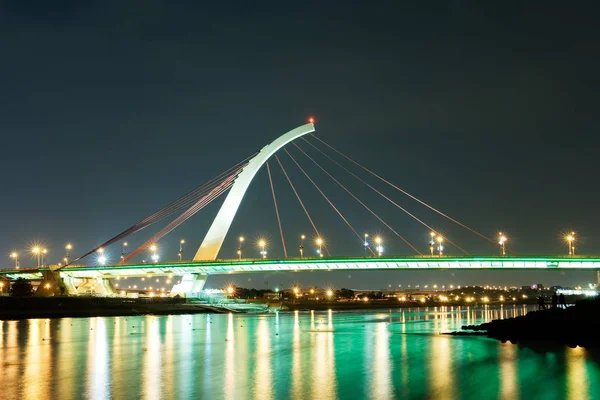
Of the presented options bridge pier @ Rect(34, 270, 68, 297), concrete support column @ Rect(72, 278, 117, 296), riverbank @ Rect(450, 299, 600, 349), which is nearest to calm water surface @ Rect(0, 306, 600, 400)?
riverbank @ Rect(450, 299, 600, 349)

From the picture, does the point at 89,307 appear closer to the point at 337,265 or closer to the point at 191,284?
the point at 191,284

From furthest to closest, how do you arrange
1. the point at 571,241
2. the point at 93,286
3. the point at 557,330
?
the point at 93,286 < the point at 571,241 < the point at 557,330

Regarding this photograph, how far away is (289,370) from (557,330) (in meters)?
16.9

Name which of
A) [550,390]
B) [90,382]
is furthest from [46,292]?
[550,390]

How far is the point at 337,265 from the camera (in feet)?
229

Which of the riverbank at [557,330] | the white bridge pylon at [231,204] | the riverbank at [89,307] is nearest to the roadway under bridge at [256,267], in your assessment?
the white bridge pylon at [231,204]

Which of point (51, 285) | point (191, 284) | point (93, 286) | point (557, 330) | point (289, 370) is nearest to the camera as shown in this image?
point (289, 370)

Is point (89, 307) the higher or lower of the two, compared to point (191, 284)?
lower

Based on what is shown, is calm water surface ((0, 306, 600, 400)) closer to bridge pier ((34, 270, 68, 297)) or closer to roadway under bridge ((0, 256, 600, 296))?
roadway under bridge ((0, 256, 600, 296))

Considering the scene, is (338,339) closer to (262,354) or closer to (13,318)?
(262,354)

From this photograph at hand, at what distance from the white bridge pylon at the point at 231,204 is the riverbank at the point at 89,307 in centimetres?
756

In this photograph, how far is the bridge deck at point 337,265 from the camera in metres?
63.2

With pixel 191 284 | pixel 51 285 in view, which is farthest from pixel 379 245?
pixel 51 285

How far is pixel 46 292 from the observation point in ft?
249
